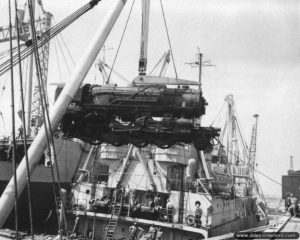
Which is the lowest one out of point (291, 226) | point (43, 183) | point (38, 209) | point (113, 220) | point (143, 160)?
point (113, 220)

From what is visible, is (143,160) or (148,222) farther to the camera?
(143,160)

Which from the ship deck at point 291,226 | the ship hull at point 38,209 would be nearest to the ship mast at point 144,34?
the ship deck at point 291,226

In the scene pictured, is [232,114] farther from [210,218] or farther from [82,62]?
[82,62]

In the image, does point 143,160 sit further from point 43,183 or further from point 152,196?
point 43,183

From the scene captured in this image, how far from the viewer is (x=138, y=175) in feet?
74.4

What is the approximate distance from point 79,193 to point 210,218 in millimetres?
8933

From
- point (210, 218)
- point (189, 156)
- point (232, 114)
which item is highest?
point (232, 114)

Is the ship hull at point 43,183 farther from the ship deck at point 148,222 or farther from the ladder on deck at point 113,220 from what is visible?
the ladder on deck at point 113,220

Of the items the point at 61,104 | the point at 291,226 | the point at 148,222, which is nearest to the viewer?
the point at 61,104

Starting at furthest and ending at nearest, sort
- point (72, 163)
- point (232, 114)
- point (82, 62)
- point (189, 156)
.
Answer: point (232, 114) → point (72, 163) → point (189, 156) → point (82, 62)

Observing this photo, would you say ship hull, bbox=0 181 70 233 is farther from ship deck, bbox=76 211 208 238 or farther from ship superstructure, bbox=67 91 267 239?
ship deck, bbox=76 211 208 238

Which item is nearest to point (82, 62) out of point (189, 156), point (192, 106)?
point (192, 106)

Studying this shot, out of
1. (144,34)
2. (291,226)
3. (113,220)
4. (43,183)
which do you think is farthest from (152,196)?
(144,34)

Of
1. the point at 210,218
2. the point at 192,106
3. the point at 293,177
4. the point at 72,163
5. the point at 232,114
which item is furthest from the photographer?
the point at 232,114
